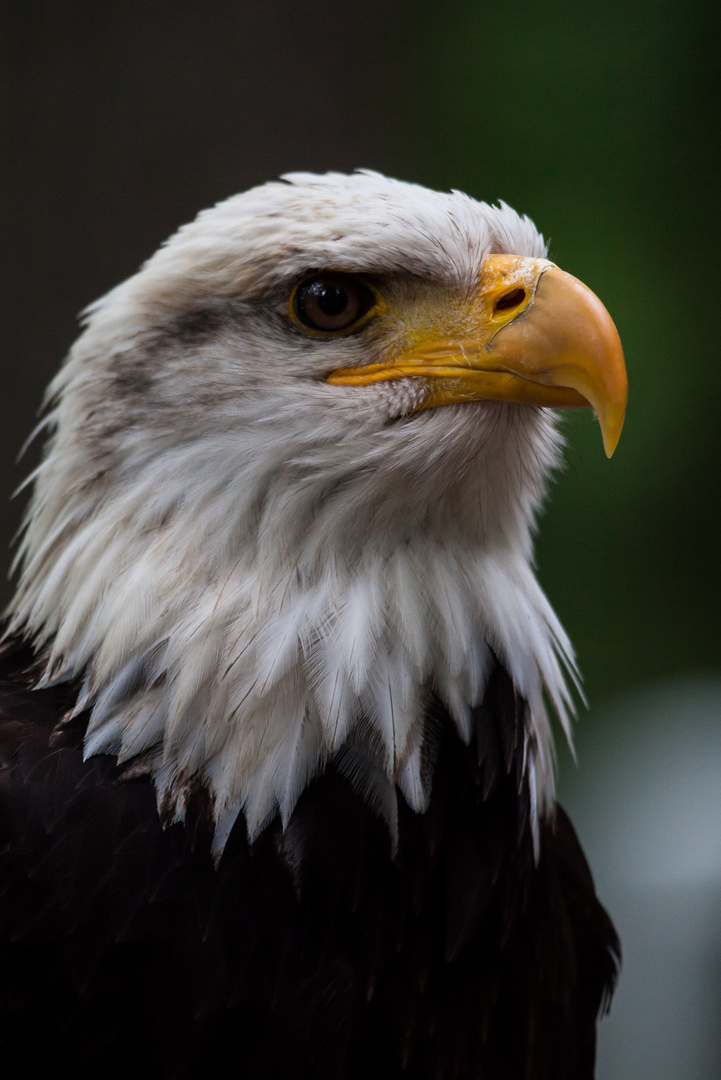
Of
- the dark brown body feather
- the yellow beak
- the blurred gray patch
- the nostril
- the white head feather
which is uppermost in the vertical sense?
the nostril

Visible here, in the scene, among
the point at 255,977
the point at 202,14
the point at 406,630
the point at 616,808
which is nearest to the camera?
the point at 255,977

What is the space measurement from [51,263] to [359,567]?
8.98ft

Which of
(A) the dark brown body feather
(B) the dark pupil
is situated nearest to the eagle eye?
(B) the dark pupil

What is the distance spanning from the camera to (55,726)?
129 centimetres

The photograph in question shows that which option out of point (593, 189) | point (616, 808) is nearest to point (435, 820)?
point (616, 808)

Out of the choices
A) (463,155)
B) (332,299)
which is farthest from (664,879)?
(463,155)

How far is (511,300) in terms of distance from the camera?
127 cm

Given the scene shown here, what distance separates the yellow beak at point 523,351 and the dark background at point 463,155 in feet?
6.58

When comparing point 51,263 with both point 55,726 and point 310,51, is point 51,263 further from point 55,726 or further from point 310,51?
point 55,726

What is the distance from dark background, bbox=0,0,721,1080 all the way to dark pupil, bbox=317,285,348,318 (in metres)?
2.04

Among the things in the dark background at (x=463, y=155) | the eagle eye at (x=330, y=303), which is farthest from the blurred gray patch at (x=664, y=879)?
the eagle eye at (x=330, y=303)

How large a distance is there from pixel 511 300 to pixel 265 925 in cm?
82

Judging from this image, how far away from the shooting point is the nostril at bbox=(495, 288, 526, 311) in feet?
4.16

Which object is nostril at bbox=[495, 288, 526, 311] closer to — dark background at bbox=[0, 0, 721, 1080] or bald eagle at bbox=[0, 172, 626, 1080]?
bald eagle at bbox=[0, 172, 626, 1080]
